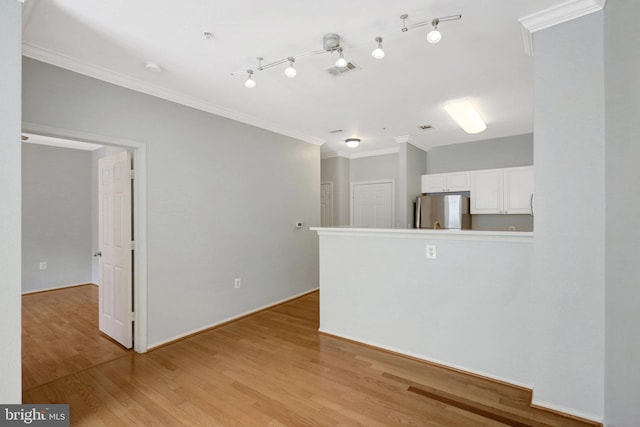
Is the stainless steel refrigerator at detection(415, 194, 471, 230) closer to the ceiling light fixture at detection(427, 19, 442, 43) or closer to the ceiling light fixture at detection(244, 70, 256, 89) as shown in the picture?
the ceiling light fixture at detection(427, 19, 442, 43)

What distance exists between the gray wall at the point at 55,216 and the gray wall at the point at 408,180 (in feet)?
19.3

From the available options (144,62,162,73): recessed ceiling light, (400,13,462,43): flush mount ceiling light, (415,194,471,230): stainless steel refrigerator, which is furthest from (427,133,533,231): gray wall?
(144,62,162,73): recessed ceiling light

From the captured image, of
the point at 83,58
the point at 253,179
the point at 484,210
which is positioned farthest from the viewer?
the point at 484,210

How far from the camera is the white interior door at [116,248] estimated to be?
9.74ft

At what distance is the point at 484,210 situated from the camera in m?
4.86

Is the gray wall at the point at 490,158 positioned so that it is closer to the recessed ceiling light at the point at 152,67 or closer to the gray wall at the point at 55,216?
the recessed ceiling light at the point at 152,67

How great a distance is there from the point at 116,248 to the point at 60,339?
3.91 ft

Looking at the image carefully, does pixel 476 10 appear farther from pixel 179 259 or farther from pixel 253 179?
pixel 179 259

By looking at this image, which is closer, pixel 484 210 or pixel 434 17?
pixel 434 17

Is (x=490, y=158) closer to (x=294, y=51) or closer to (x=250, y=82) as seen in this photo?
(x=294, y=51)

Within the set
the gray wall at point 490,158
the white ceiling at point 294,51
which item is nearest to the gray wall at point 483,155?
the gray wall at point 490,158

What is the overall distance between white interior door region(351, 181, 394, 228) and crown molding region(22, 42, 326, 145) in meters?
2.62

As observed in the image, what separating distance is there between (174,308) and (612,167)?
12.3 feet

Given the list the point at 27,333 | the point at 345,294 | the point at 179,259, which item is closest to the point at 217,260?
the point at 179,259
